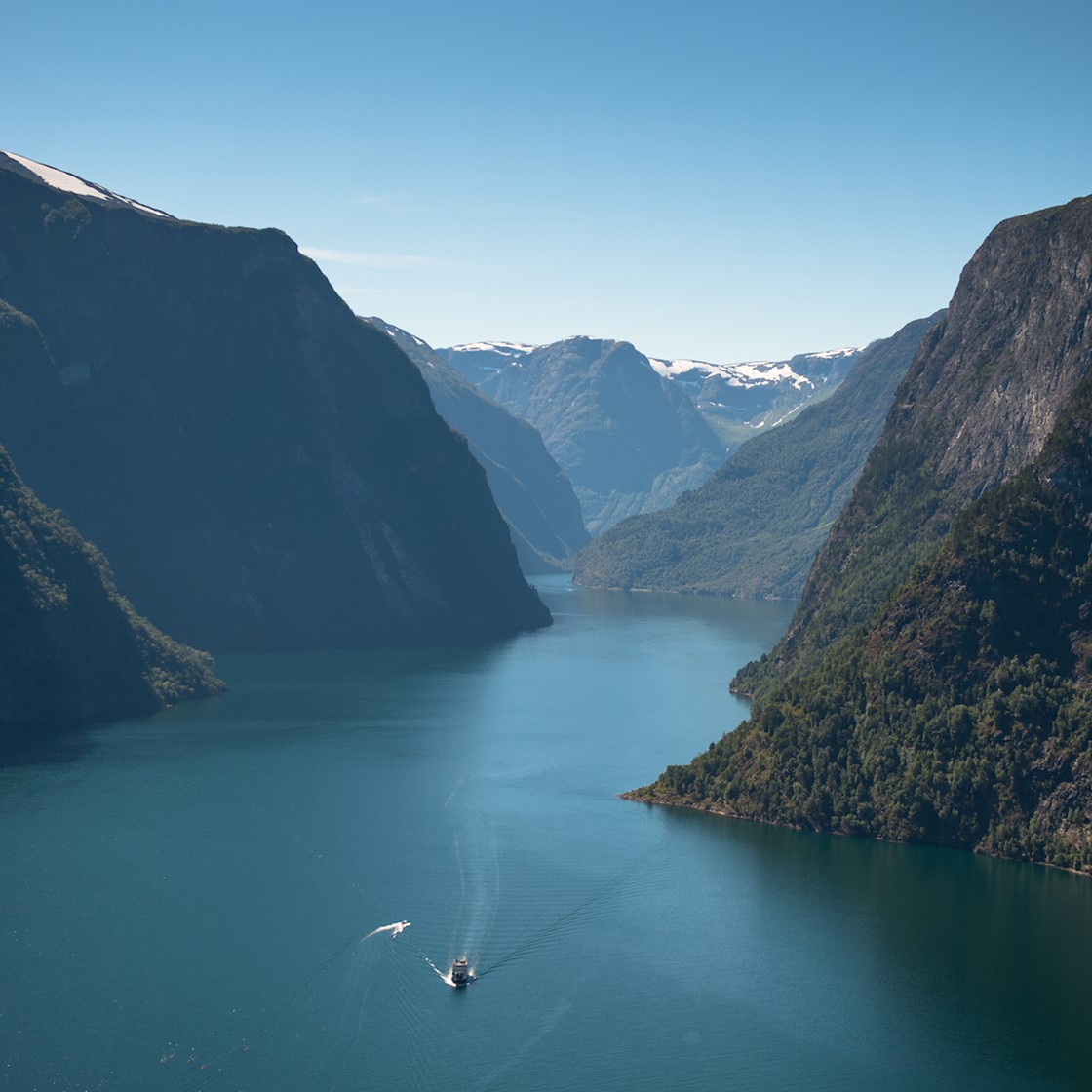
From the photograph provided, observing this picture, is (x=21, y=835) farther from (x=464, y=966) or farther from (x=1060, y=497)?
(x=1060, y=497)

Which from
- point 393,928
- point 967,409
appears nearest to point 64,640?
point 393,928

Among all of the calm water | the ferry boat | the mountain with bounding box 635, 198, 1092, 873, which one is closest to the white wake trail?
the calm water

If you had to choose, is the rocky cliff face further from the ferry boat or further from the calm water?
the ferry boat

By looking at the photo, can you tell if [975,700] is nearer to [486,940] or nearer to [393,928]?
[486,940]

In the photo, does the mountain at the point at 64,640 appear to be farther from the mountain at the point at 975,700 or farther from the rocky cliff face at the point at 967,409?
the rocky cliff face at the point at 967,409

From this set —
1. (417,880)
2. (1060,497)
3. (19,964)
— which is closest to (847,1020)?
(417,880)

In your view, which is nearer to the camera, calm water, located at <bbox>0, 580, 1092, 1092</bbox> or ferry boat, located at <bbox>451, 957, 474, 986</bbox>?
calm water, located at <bbox>0, 580, 1092, 1092</bbox>

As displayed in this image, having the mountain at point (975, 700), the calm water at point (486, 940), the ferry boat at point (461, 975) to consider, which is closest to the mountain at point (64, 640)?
the calm water at point (486, 940)
